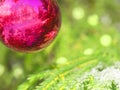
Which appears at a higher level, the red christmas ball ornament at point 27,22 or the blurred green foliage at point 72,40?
the blurred green foliage at point 72,40

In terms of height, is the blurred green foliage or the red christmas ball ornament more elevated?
the blurred green foliage

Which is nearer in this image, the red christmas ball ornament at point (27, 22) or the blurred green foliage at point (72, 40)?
the red christmas ball ornament at point (27, 22)

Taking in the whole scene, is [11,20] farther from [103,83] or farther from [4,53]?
[4,53]

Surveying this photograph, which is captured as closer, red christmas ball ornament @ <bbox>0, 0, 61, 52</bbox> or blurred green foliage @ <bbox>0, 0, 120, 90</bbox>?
red christmas ball ornament @ <bbox>0, 0, 61, 52</bbox>

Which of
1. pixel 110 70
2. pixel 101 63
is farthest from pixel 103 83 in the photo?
pixel 101 63

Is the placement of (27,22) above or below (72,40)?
below
